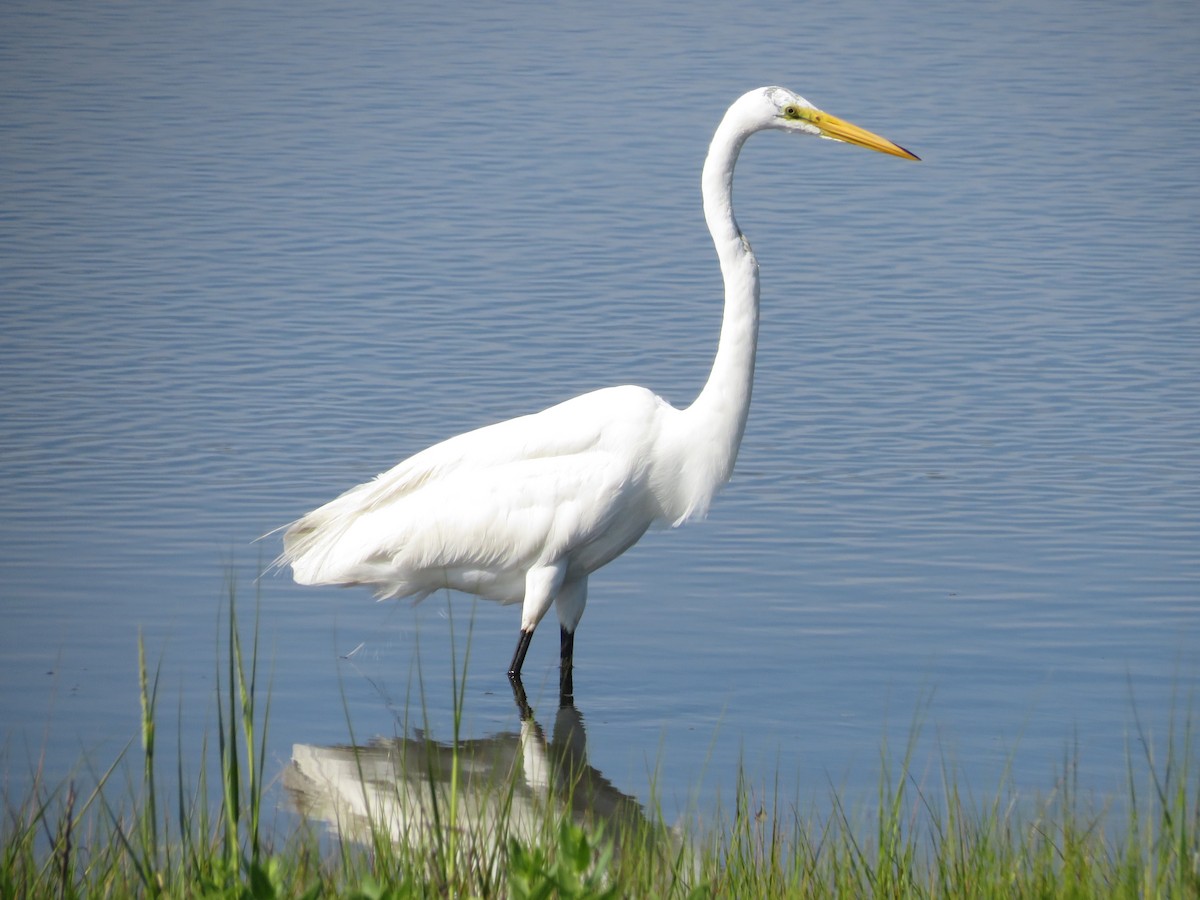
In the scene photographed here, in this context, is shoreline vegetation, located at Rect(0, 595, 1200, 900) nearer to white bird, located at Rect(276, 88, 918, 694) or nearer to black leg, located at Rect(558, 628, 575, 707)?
black leg, located at Rect(558, 628, 575, 707)

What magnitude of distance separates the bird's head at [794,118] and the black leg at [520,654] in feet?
5.88

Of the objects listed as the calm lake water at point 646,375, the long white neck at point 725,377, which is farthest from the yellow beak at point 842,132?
the calm lake water at point 646,375

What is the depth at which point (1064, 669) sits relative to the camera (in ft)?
20.5

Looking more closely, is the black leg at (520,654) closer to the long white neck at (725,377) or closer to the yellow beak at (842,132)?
the long white neck at (725,377)

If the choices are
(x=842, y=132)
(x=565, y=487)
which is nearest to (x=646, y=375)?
(x=842, y=132)

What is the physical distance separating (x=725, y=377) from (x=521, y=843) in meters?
2.46

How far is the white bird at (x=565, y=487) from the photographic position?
5.82 m

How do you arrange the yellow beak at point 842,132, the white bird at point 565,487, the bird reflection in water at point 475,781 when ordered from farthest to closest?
the yellow beak at point 842,132 < the white bird at point 565,487 < the bird reflection in water at point 475,781

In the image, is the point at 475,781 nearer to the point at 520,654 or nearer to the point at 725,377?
the point at 520,654

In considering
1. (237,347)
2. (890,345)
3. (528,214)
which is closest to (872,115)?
(528,214)

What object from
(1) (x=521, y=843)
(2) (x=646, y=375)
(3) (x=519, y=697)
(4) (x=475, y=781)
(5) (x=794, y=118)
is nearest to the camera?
(1) (x=521, y=843)

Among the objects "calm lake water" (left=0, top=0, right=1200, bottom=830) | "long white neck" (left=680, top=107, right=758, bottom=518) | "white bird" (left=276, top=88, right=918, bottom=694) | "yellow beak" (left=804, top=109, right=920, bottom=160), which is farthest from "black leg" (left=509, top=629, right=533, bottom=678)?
"yellow beak" (left=804, top=109, right=920, bottom=160)

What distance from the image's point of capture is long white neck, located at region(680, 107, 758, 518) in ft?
19.3

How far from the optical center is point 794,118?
244 inches
